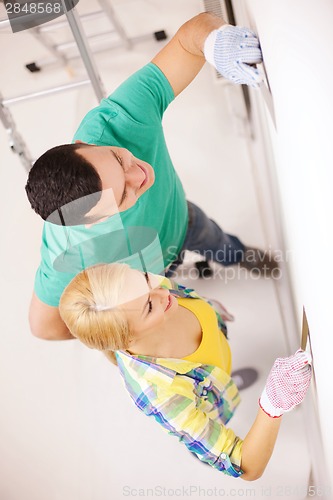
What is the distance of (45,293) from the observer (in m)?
1.05

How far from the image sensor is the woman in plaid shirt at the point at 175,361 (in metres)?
0.70

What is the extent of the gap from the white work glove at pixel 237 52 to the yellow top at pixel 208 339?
0.43 metres

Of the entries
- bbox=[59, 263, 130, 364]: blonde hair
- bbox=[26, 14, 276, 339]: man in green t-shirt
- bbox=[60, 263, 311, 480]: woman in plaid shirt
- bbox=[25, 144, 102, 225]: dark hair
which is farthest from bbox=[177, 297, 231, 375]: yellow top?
bbox=[25, 144, 102, 225]: dark hair

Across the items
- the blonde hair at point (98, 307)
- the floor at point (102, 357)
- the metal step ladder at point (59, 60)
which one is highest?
the metal step ladder at point (59, 60)

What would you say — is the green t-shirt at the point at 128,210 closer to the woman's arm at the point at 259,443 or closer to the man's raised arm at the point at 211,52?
the man's raised arm at the point at 211,52

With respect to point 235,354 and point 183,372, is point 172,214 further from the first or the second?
point 235,354

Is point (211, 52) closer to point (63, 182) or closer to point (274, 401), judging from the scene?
point (63, 182)

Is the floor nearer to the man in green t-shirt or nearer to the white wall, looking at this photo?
the man in green t-shirt

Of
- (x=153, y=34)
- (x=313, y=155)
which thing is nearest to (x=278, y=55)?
(x=313, y=155)

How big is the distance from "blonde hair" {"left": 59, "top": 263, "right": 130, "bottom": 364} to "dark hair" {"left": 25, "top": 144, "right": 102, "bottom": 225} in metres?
0.08

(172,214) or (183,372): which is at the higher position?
(172,214)

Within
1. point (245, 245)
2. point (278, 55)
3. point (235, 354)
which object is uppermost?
point (278, 55)

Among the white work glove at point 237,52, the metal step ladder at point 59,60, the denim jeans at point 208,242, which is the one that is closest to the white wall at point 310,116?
the white work glove at point 237,52

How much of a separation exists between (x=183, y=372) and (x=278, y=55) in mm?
526
